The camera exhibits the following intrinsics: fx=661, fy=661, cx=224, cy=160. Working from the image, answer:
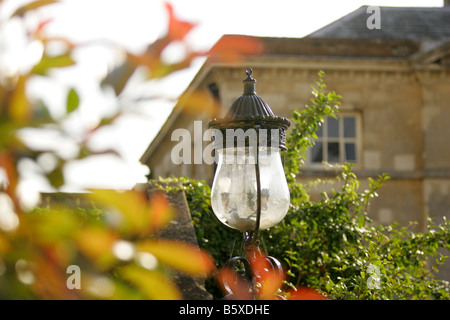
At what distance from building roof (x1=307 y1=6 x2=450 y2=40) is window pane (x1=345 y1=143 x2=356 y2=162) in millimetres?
3725

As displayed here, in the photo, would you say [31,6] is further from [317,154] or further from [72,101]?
[317,154]

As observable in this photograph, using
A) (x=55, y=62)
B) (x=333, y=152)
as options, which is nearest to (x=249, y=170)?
(x=55, y=62)

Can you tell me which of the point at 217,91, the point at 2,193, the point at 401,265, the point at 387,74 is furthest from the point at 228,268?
the point at 387,74

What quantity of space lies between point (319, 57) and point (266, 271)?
1160cm

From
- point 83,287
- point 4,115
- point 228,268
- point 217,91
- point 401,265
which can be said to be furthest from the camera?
point 217,91

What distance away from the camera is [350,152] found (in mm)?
14859

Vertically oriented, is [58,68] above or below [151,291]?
above

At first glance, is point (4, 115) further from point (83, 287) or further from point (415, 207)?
→ point (415, 207)

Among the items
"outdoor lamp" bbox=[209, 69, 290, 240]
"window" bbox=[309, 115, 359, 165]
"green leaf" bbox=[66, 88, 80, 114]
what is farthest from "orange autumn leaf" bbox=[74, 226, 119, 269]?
"window" bbox=[309, 115, 359, 165]

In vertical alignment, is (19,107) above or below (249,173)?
above

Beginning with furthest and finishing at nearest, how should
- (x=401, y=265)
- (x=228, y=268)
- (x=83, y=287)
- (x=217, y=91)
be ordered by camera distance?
1. (x=217, y=91)
2. (x=401, y=265)
3. (x=228, y=268)
4. (x=83, y=287)

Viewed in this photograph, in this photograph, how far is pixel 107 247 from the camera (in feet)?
2.67

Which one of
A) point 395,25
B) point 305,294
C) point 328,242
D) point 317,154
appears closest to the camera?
point 305,294

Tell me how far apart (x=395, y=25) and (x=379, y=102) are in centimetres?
413
